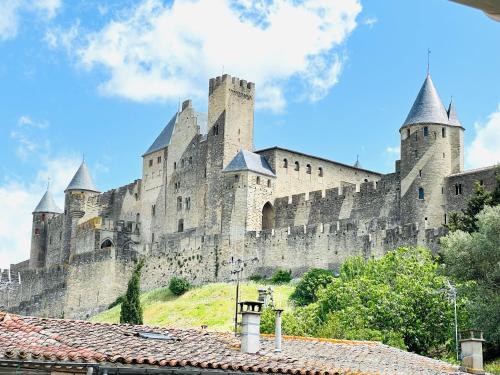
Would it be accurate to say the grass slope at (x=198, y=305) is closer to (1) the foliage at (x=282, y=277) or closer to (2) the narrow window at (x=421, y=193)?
(1) the foliage at (x=282, y=277)

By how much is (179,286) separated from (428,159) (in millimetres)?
19867

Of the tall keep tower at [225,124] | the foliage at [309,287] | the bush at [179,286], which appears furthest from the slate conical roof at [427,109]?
the bush at [179,286]

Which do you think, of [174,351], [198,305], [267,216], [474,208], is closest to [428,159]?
[474,208]

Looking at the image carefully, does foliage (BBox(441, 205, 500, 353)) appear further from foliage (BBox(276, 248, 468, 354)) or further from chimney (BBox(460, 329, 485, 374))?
chimney (BBox(460, 329, 485, 374))

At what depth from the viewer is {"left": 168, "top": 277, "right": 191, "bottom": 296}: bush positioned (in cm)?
7162

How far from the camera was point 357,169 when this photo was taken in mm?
81000

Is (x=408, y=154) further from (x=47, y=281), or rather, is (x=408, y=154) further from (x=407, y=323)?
(x=47, y=281)

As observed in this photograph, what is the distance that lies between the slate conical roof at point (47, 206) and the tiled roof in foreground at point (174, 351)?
251ft

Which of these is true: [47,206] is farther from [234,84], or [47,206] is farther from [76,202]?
[234,84]

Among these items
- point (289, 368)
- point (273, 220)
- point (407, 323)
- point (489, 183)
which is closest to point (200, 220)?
point (273, 220)

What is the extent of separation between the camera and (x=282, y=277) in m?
66.0

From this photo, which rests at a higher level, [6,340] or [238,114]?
[238,114]

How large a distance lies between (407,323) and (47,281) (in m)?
50.0

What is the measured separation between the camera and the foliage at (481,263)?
1531 inches
